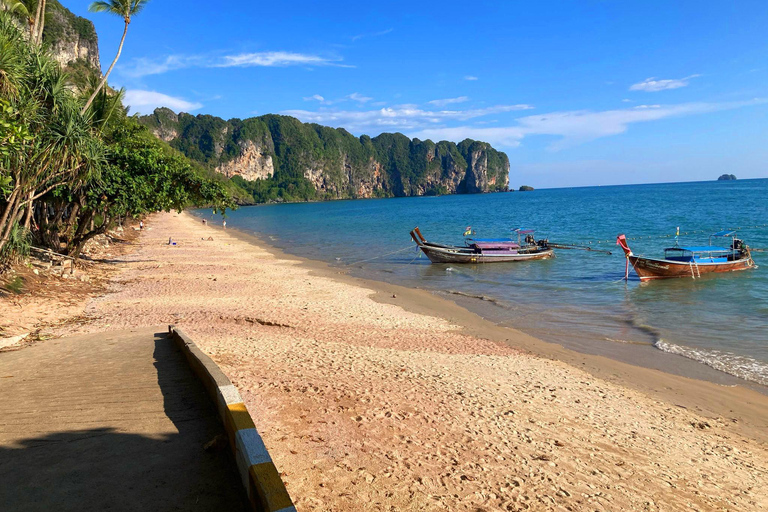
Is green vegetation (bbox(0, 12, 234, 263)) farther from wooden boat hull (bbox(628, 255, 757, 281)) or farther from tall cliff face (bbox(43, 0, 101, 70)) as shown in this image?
tall cliff face (bbox(43, 0, 101, 70))

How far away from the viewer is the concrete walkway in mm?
3326

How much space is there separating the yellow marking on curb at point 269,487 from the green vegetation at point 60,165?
229 inches

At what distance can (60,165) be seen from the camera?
1212 centimetres

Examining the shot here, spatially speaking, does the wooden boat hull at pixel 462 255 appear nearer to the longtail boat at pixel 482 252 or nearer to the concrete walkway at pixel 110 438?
the longtail boat at pixel 482 252

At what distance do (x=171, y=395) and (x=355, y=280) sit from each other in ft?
45.8

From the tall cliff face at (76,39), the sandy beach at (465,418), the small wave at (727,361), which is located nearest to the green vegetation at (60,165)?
the sandy beach at (465,418)

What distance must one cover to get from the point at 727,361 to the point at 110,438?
10.3m

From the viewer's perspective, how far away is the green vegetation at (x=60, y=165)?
8.58 meters

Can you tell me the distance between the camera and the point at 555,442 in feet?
17.3

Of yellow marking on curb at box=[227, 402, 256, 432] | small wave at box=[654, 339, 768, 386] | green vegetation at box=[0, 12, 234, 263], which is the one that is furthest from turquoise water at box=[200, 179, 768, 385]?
green vegetation at box=[0, 12, 234, 263]

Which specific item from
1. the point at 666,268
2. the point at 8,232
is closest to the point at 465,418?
the point at 8,232

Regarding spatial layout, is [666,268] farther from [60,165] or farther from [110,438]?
[60,165]

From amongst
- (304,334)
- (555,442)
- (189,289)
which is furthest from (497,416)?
(189,289)

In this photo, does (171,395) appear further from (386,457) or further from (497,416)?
(497,416)
